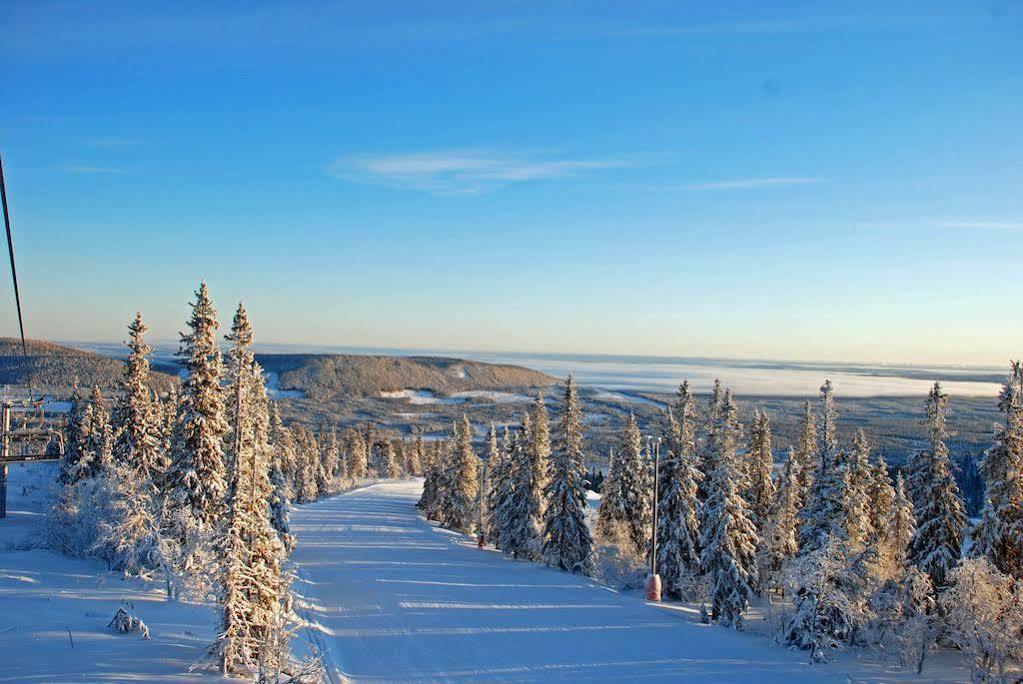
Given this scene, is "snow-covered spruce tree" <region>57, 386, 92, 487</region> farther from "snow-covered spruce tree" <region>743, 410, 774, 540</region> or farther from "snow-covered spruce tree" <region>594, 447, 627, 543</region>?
"snow-covered spruce tree" <region>743, 410, 774, 540</region>

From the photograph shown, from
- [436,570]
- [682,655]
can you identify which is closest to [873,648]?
[682,655]

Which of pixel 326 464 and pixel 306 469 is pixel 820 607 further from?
pixel 326 464

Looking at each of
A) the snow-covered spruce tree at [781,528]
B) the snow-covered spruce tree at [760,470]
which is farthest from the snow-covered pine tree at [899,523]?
the snow-covered spruce tree at [760,470]

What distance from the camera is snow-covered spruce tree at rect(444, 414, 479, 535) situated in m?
67.2

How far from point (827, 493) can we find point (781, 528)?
52.6 feet

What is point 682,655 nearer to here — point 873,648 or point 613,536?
point 873,648

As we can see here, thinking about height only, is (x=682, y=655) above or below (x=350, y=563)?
above

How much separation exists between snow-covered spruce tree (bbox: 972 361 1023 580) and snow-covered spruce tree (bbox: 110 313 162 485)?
34106 millimetres

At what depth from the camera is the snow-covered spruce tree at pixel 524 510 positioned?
42569 mm

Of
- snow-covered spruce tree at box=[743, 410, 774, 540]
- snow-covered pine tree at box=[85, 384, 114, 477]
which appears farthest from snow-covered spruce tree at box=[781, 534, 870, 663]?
snow-covered pine tree at box=[85, 384, 114, 477]

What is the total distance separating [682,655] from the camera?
18656 mm

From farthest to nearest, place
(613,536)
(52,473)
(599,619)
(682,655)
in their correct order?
(52,473) < (613,536) < (599,619) < (682,655)

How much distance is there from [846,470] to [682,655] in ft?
41.2

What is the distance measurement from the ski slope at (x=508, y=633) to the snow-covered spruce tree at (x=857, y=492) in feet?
29.9
